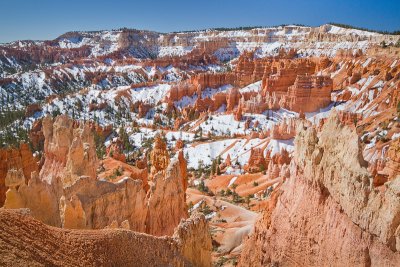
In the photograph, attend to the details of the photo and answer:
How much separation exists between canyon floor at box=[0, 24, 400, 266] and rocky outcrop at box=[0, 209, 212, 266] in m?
0.03

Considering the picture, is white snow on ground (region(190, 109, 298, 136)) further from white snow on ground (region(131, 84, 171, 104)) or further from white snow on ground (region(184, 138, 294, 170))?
white snow on ground (region(131, 84, 171, 104))

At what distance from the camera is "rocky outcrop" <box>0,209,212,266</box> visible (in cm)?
677

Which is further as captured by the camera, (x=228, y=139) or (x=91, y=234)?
(x=228, y=139)

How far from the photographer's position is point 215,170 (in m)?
51.3

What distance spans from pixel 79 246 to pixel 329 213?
880 cm

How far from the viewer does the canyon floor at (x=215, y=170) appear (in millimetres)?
11172

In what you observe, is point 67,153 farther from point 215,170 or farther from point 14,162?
point 215,170

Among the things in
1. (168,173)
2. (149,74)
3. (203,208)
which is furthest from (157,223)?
(149,74)

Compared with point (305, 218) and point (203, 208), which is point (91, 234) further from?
point (203, 208)

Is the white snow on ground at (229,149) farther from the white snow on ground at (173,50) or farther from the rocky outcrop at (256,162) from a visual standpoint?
the white snow on ground at (173,50)

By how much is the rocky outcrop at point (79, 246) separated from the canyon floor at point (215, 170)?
0.11 feet

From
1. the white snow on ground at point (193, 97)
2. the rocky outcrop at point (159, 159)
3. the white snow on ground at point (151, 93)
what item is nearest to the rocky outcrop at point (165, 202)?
the rocky outcrop at point (159, 159)

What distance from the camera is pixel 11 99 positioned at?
Result: 110 m

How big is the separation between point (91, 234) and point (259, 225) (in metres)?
9.47
